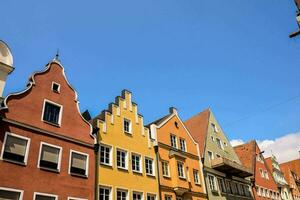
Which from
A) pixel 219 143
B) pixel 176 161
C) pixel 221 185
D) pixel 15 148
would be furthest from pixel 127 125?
pixel 219 143

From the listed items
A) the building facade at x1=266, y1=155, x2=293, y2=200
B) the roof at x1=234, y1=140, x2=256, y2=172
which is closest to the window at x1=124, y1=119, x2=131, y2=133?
the roof at x1=234, y1=140, x2=256, y2=172

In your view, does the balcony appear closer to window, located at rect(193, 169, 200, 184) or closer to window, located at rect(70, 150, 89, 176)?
window, located at rect(193, 169, 200, 184)

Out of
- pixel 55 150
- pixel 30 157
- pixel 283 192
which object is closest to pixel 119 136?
pixel 55 150

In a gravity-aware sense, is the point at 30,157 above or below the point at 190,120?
below

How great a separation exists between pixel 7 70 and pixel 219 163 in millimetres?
27041

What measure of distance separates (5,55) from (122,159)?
544 inches

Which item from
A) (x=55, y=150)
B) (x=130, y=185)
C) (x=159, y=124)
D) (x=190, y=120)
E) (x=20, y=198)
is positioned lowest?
(x=20, y=198)

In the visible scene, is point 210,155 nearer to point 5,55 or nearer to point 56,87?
point 56,87

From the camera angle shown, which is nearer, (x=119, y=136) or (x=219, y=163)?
(x=119, y=136)

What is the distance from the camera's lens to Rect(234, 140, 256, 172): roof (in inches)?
2066

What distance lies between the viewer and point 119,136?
27.9 metres

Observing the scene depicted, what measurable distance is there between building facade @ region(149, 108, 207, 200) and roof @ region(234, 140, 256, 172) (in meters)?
19.1

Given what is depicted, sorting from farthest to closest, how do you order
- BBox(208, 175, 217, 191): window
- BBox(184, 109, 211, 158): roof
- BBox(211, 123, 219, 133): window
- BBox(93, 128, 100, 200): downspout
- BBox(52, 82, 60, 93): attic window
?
BBox(211, 123, 219, 133): window, BBox(184, 109, 211, 158): roof, BBox(208, 175, 217, 191): window, BBox(52, 82, 60, 93): attic window, BBox(93, 128, 100, 200): downspout

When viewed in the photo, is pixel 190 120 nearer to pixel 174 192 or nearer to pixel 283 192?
pixel 174 192
